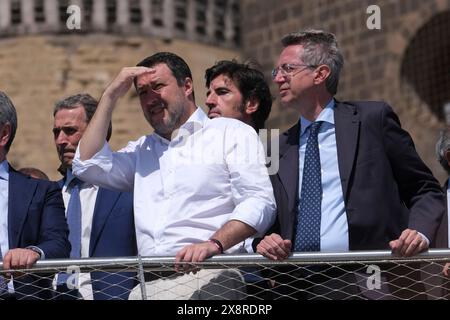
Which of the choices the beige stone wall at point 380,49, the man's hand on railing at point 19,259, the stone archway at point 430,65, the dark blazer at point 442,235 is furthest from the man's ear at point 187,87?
the stone archway at point 430,65

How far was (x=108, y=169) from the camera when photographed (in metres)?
8.27

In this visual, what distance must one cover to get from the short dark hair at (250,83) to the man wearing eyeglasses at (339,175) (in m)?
0.63

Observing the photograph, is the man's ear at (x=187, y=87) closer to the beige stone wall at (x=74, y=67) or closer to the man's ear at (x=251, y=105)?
the man's ear at (x=251, y=105)

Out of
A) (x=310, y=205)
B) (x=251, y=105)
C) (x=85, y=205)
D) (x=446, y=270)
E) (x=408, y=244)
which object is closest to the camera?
(x=408, y=244)

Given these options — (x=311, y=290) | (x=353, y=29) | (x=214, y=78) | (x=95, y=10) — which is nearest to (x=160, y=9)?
(x=95, y=10)

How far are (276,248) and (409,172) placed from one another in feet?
3.08

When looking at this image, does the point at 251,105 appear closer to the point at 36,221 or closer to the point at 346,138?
the point at 346,138

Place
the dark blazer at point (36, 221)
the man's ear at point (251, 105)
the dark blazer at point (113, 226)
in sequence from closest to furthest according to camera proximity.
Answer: the dark blazer at point (36, 221), the dark blazer at point (113, 226), the man's ear at point (251, 105)

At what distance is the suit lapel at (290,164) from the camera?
8.14 metres

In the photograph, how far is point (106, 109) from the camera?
820cm

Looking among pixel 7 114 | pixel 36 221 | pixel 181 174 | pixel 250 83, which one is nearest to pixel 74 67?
pixel 250 83

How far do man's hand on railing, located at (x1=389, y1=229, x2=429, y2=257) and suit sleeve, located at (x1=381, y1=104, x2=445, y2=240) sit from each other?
0.41 m

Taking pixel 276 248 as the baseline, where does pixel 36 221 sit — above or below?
above

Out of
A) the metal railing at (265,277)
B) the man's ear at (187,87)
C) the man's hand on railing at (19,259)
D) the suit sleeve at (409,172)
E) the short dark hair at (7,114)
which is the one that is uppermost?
the man's ear at (187,87)
